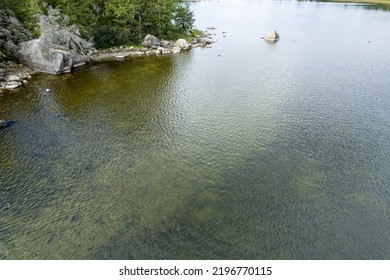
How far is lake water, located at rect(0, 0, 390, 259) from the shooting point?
72.1ft

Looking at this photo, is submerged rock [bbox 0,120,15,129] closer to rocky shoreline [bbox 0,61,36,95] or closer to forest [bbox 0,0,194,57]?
rocky shoreline [bbox 0,61,36,95]

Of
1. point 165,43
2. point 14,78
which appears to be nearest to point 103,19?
point 165,43

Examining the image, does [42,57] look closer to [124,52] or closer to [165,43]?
[124,52]

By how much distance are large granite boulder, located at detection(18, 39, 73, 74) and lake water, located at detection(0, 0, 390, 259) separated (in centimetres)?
373

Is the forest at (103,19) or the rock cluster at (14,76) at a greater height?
the forest at (103,19)

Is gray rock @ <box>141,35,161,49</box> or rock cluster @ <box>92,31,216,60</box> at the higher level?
gray rock @ <box>141,35,161,49</box>

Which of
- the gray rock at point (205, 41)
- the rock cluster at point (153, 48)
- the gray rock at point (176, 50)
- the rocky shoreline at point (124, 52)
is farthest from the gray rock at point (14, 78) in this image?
the gray rock at point (205, 41)

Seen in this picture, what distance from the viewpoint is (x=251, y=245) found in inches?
849

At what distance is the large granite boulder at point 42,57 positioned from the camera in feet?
177

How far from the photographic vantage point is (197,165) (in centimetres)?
3027

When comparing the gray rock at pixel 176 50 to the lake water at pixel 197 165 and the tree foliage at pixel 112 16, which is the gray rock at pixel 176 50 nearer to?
the tree foliage at pixel 112 16

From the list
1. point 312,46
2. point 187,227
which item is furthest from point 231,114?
point 312,46

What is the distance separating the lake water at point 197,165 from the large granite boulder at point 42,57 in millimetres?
3726

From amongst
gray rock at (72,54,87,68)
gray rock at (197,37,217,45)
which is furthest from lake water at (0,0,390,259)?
gray rock at (197,37,217,45)
